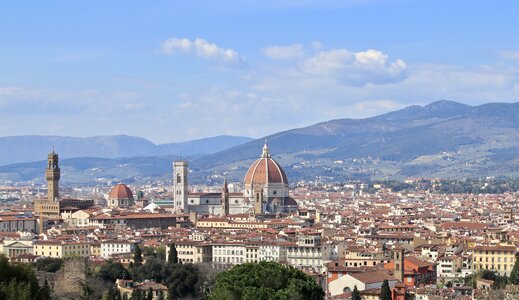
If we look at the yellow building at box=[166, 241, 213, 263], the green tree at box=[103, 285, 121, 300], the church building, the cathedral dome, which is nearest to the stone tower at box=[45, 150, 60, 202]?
the church building

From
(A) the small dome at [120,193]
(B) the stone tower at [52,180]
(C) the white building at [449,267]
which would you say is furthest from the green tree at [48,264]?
(A) the small dome at [120,193]

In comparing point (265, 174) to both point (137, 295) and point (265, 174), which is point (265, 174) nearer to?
point (265, 174)

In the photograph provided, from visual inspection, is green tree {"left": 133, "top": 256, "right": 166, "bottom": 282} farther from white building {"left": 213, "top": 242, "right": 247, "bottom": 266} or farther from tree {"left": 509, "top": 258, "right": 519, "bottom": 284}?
tree {"left": 509, "top": 258, "right": 519, "bottom": 284}

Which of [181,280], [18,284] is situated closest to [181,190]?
[181,280]

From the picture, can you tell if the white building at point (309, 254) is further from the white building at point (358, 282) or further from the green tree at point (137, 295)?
the green tree at point (137, 295)

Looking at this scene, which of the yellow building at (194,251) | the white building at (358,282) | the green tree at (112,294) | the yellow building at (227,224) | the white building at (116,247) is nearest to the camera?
the green tree at (112,294)

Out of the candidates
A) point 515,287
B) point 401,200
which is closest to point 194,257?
point 515,287

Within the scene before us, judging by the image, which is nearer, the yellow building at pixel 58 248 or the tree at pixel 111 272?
the tree at pixel 111 272
